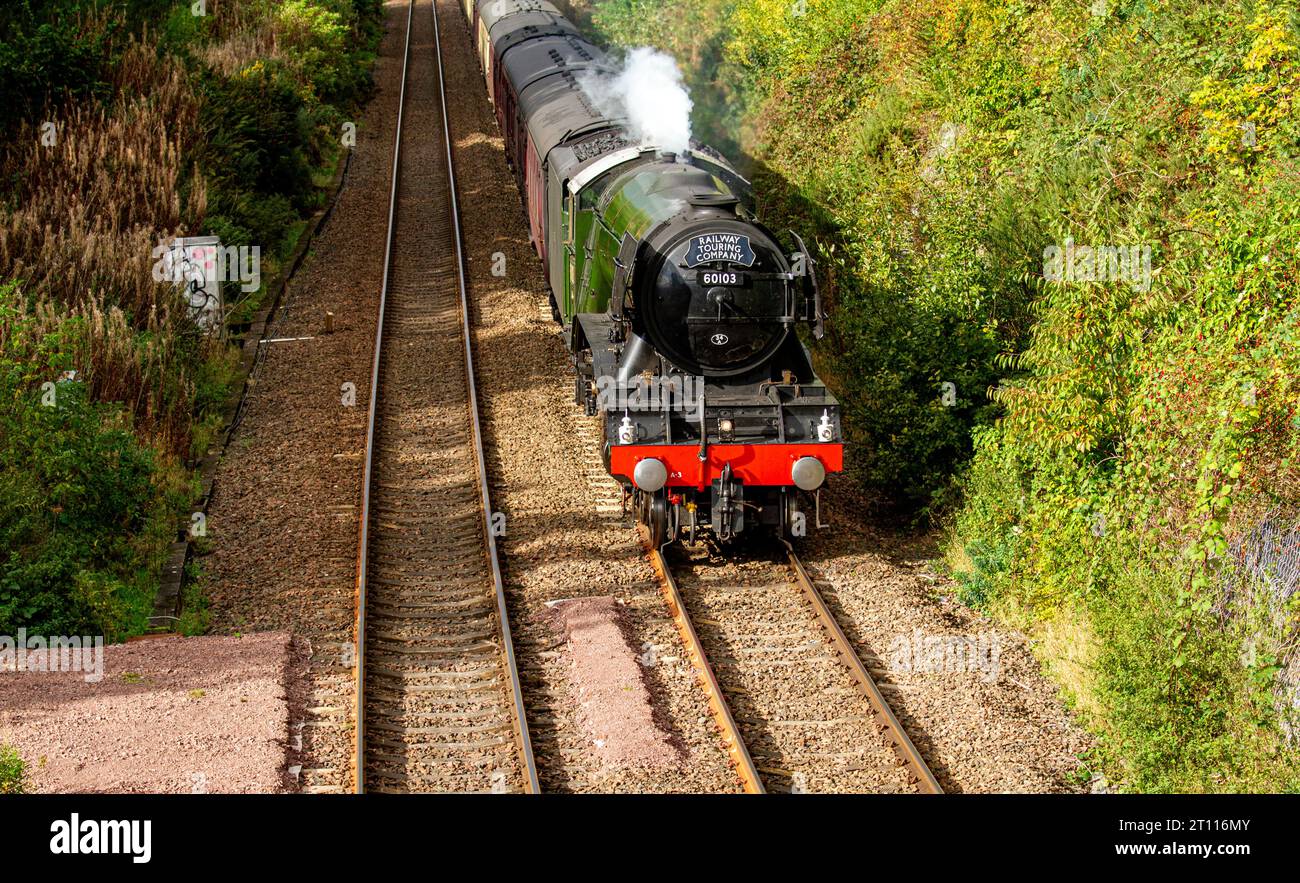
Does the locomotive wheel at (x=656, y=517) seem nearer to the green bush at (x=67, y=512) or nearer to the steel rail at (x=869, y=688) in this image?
the steel rail at (x=869, y=688)

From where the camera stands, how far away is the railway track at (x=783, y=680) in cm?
909

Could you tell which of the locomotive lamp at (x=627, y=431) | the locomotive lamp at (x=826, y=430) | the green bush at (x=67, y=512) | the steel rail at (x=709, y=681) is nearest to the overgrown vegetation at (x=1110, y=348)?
the locomotive lamp at (x=826, y=430)

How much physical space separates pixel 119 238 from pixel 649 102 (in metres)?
8.17

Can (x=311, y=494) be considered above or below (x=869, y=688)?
above

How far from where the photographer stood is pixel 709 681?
33.5ft

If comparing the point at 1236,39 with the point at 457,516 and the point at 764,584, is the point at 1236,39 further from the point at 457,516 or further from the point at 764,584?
the point at 457,516

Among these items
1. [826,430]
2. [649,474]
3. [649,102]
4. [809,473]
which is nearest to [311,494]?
[649,474]

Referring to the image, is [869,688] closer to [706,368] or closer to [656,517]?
[656,517]

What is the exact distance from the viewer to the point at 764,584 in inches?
483

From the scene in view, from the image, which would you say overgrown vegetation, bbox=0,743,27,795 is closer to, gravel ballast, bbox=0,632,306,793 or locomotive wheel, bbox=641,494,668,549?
gravel ballast, bbox=0,632,306,793

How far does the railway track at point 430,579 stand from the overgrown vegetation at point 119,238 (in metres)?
2.20

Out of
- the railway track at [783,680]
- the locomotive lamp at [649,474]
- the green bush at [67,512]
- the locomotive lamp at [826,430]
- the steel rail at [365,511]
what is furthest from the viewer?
the locomotive lamp at [826,430]

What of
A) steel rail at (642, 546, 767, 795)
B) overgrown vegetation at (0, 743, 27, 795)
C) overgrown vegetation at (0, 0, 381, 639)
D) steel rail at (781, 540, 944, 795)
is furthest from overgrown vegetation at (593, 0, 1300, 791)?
overgrown vegetation at (0, 0, 381, 639)

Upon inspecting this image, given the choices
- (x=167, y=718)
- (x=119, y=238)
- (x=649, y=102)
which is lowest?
(x=167, y=718)
